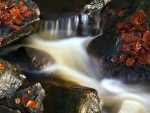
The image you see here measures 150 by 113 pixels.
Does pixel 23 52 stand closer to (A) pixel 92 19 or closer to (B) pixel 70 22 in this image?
(B) pixel 70 22

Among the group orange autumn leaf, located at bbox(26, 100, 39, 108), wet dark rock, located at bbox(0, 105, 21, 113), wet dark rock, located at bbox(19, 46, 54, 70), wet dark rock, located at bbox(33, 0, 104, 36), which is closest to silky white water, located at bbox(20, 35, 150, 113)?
wet dark rock, located at bbox(19, 46, 54, 70)

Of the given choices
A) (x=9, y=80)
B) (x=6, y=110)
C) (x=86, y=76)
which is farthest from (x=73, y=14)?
(x=6, y=110)

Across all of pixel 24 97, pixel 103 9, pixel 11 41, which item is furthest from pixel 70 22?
pixel 24 97

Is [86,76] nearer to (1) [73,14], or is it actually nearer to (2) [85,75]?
(2) [85,75]

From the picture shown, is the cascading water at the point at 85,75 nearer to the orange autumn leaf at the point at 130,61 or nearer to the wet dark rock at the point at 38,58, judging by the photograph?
the wet dark rock at the point at 38,58

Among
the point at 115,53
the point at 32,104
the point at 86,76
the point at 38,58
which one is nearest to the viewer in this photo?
the point at 32,104

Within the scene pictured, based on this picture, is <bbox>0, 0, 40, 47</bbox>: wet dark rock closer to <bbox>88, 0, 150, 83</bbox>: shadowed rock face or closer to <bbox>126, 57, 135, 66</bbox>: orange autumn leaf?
<bbox>88, 0, 150, 83</bbox>: shadowed rock face
